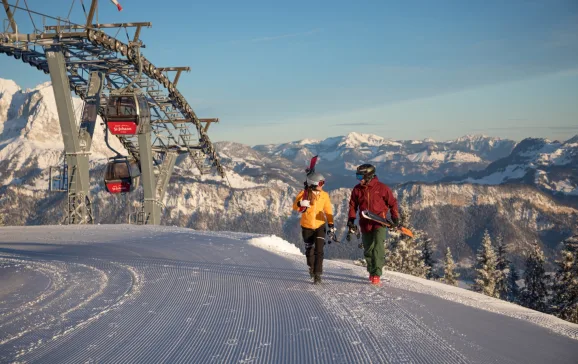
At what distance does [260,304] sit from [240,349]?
195 cm

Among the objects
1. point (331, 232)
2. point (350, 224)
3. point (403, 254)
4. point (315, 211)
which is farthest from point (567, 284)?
point (315, 211)

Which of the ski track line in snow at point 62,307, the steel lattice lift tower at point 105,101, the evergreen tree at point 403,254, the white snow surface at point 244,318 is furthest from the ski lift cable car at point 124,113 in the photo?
the evergreen tree at point 403,254

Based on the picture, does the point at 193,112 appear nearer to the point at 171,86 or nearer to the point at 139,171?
the point at 171,86

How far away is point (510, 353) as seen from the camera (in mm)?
4812

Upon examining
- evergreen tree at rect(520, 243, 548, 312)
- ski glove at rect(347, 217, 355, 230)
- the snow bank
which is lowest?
evergreen tree at rect(520, 243, 548, 312)

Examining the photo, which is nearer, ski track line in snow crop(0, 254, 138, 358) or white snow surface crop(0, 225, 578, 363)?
white snow surface crop(0, 225, 578, 363)

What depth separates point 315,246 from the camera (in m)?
8.66

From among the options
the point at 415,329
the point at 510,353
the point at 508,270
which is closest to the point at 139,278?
the point at 415,329

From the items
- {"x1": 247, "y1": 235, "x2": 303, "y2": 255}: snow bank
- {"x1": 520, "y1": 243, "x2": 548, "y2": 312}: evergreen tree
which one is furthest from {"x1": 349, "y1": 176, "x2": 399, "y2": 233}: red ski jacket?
{"x1": 520, "y1": 243, "x2": 548, "y2": 312}: evergreen tree

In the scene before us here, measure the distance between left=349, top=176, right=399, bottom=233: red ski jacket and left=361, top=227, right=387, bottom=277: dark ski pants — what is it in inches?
4.4

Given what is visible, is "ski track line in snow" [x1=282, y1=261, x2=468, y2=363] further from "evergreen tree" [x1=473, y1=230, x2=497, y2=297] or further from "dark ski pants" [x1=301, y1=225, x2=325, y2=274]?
"evergreen tree" [x1=473, y1=230, x2=497, y2=297]

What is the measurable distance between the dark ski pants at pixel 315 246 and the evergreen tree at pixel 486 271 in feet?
144

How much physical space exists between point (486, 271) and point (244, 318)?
49.2 m

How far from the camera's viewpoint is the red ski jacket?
342 inches
